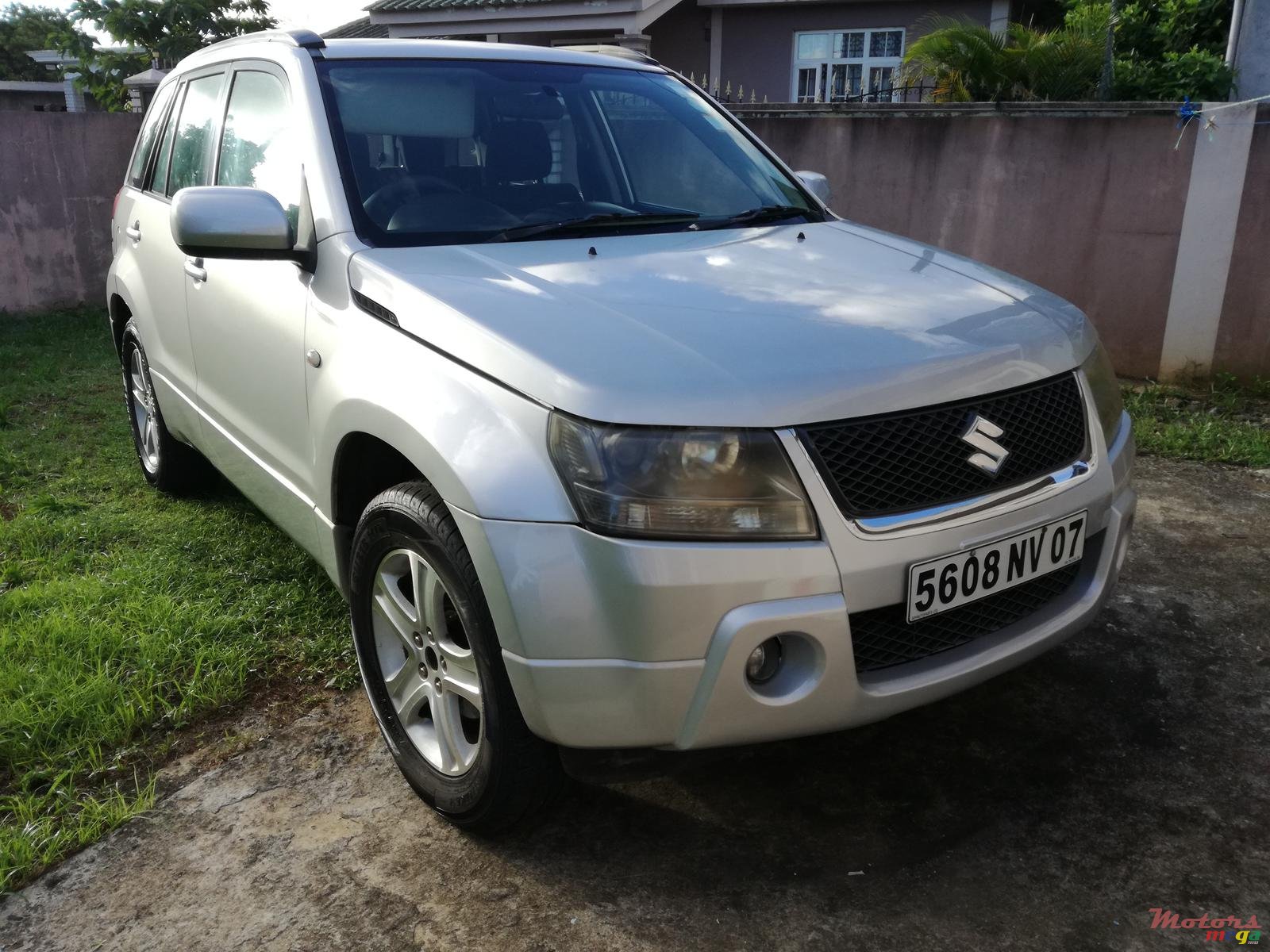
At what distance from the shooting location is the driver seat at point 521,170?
295cm

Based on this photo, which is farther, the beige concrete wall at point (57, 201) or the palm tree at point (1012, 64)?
the palm tree at point (1012, 64)

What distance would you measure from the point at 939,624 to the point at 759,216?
148 cm

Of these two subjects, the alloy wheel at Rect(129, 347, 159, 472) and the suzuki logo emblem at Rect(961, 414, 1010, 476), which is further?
the alloy wheel at Rect(129, 347, 159, 472)

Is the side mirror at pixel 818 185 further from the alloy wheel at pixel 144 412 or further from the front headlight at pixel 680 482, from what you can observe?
the alloy wheel at pixel 144 412

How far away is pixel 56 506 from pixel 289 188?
2289 mm

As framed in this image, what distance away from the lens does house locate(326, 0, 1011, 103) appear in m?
14.9

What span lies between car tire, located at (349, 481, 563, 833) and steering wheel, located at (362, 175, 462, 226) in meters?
0.80

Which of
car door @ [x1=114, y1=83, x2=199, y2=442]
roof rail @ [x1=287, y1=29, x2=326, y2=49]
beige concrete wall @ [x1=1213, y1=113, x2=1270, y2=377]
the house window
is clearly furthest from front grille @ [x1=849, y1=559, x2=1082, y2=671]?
the house window

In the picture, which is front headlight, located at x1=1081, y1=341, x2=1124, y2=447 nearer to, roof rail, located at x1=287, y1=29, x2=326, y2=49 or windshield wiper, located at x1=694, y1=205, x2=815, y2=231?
windshield wiper, located at x1=694, y1=205, x2=815, y2=231

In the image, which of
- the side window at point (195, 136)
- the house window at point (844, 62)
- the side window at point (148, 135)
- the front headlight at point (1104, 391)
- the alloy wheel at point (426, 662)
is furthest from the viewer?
the house window at point (844, 62)

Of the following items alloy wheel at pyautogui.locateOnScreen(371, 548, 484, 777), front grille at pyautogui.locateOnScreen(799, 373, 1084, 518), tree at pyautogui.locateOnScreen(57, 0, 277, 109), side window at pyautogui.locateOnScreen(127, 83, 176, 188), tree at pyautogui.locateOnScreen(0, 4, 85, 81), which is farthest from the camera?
tree at pyautogui.locateOnScreen(0, 4, 85, 81)

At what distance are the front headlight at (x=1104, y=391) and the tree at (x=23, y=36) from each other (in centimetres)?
4503

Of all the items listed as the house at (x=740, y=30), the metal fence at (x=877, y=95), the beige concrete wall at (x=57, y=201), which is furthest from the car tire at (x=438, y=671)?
the house at (x=740, y=30)

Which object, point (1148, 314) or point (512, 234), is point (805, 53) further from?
point (512, 234)
